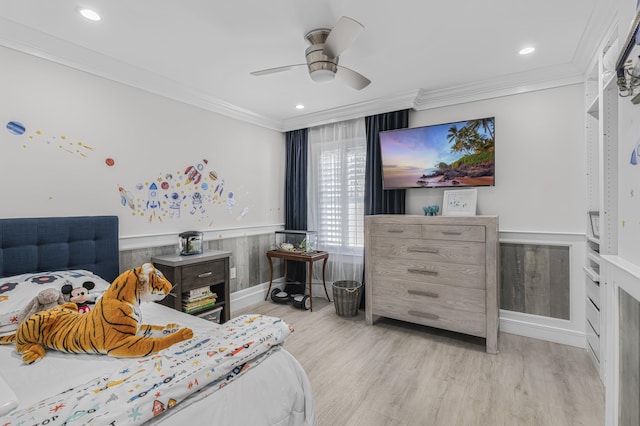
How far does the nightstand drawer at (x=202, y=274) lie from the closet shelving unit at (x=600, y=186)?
3.06 meters

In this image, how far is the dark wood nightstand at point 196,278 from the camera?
2.67 metres

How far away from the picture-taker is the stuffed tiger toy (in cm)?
137

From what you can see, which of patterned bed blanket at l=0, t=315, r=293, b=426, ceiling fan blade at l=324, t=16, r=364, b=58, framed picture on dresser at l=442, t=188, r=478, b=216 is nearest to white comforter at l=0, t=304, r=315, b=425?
patterned bed blanket at l=0, t=315, r=293, b=426

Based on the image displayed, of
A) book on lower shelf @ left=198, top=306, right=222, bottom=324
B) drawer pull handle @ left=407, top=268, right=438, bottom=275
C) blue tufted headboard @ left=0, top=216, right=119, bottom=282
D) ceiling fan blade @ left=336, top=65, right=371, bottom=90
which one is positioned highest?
ceiling fan blade @ left=336, top=65, right=371, bottom=90

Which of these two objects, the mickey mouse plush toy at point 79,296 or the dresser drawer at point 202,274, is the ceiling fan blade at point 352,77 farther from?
the mickey mouse plush toy at point 79,296

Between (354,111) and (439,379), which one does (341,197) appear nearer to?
(354,111)

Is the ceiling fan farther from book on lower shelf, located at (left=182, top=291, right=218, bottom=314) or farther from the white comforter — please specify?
book on lower shelf, located at (left=182, top=291, right=218, bottom=314)

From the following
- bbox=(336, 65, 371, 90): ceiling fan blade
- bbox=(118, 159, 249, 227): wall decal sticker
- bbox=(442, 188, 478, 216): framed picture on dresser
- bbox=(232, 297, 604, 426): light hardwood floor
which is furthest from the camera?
bbox=(442, 188, 478, 216): framed picture on dresser

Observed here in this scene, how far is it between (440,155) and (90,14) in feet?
10.1

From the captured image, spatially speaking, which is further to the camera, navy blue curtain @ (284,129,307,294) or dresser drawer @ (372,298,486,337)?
navy blue curtain @ (284,129,307,294)

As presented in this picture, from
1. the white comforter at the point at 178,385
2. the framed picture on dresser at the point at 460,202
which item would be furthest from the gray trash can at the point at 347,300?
the white comforter at the point at 178,385

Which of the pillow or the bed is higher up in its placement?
the pillow

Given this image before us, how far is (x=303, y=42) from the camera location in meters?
2.26

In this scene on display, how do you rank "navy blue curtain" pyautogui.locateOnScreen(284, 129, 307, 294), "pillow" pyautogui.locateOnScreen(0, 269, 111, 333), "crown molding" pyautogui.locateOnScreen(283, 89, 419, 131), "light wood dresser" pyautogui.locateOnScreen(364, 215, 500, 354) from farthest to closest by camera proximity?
"navy blue curtain" pyautogui.locateOnScreen(284, 129, 307, 294) < "crown molding" pyautogui.locateOnScreen(283, 89, 419, 131) < "light wood dresser" pyautogui.locateOnScreen(364, 215, 500, 354) < "pillow" pyautogui.locateOnScreen(0, 269, 111, 333)
